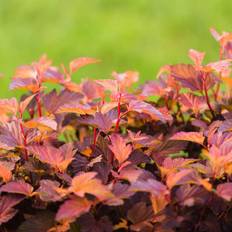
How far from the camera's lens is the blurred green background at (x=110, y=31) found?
5.39 m

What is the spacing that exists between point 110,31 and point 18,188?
14.6 feet

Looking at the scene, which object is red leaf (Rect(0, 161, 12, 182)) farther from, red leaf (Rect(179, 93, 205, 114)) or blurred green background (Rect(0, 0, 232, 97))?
blurred green background (Rect(0, 0, 232, 97))

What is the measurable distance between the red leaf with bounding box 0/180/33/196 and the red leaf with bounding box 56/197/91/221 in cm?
14

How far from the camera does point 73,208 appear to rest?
129 cm

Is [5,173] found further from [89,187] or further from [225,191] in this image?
[225,191]

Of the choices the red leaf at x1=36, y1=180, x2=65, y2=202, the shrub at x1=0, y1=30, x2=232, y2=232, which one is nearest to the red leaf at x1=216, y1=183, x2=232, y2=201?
the shrub at x1=0, y1=30, x2=232, y2=232

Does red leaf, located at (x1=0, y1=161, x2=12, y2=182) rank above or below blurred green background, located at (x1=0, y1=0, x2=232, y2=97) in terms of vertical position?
below

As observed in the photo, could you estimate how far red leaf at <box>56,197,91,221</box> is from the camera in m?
1.27

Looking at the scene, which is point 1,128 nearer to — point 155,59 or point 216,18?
point 155,59

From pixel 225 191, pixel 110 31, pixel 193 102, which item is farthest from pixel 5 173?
pixel 110 31

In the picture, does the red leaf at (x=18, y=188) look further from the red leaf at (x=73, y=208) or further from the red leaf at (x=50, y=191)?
the red leaf at (x=73, y=208)

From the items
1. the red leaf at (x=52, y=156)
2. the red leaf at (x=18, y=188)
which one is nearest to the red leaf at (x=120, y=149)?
the red leaf at (x=52, y=156)

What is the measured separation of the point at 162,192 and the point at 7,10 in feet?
16.8

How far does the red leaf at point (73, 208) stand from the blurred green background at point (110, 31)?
12.5ft
